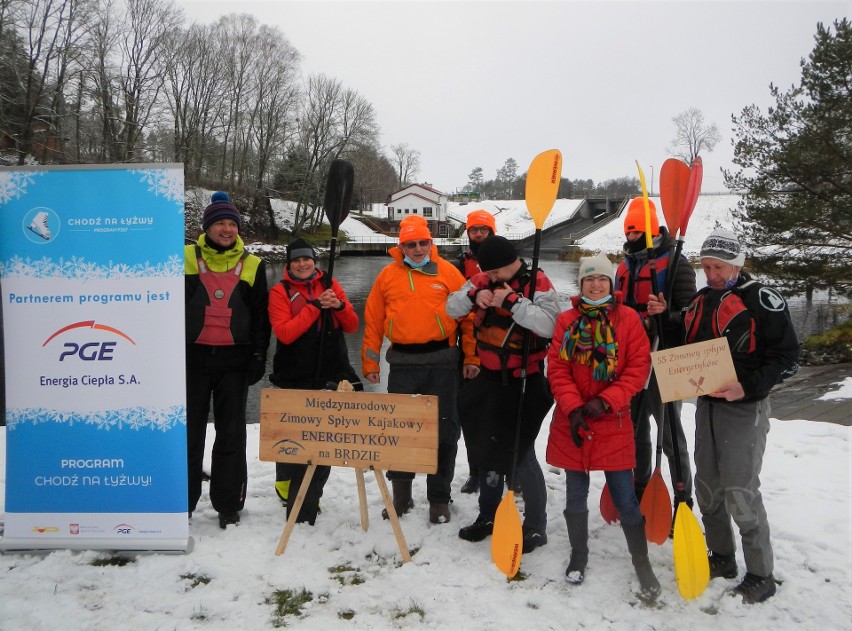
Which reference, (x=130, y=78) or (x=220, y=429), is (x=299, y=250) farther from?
(x=130, y=78)

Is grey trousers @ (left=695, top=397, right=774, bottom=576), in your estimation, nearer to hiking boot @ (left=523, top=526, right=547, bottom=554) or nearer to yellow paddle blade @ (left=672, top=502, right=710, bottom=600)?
yellow paddle blade @ (left=672, top=502, right=710, bottom=600)

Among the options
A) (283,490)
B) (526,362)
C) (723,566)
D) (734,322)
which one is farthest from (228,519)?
(734,322)

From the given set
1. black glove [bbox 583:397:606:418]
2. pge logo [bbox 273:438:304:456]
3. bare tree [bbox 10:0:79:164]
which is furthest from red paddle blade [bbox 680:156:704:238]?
bare tree [bbox 10:0:79:164]

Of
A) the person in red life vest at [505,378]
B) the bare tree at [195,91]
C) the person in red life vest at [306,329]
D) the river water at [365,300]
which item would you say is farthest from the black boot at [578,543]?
the bare tree at [195,91]

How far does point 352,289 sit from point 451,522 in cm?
1996

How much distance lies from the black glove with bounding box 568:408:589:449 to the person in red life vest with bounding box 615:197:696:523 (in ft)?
2.48

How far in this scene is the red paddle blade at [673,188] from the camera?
349 cm

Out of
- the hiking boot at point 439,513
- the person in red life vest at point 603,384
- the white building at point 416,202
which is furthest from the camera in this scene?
the white building at point 416,202

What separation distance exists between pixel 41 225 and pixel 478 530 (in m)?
3.01

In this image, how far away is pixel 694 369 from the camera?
2.76 meters

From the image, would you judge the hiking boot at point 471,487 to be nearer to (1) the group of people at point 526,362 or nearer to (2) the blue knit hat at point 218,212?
(1) the group of people at point 526,362

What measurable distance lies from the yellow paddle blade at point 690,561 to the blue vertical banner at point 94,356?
262 cm

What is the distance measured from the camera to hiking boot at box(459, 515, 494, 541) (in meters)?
3.36

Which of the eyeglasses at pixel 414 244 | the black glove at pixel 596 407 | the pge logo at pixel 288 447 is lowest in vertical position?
the pge logo at pixel 288 447
